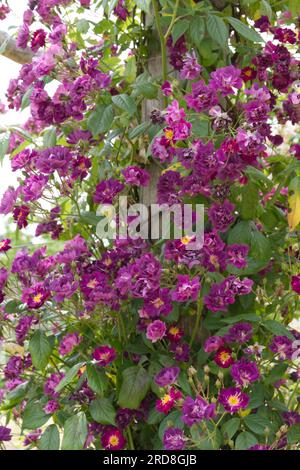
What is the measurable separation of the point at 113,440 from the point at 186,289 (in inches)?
13.8

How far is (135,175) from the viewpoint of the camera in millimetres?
1372

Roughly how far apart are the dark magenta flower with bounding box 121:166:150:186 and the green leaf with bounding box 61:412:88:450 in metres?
0.45

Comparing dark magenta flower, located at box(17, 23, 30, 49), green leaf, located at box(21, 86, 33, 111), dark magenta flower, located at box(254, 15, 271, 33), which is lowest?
green leaf, located at box(21, 86, 33, 111)

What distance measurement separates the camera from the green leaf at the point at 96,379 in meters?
1.28

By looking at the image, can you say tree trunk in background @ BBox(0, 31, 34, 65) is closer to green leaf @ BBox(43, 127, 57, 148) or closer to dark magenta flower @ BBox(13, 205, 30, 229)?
green leaf @ BBox(43, 127, 57, 148)

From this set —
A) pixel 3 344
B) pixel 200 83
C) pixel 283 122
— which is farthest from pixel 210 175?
pixel 3 344

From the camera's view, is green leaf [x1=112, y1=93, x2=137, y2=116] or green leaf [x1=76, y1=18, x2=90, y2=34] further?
green leaf [x1=76, y1=18, x2=90, y2=34]

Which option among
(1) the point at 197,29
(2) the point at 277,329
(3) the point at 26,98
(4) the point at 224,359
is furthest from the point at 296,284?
→ (3) the point at 26,98

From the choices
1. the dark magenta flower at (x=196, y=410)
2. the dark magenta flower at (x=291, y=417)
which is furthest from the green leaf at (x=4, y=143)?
the dark magenta flower at (x=291, y=417)

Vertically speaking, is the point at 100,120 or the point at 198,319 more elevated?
the point at 100,120

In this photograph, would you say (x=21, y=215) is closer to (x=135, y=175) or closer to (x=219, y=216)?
(x=135, y=175)

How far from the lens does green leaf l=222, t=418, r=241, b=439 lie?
47.4 inches

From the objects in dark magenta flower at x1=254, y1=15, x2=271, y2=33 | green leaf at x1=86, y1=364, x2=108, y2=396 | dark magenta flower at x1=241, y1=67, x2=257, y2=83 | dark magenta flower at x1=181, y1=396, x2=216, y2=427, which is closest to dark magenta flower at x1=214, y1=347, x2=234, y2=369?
dark magenta flower at x1=181, y1=396, x2=216, y2=427

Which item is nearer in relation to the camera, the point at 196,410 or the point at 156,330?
the point at 196,410
